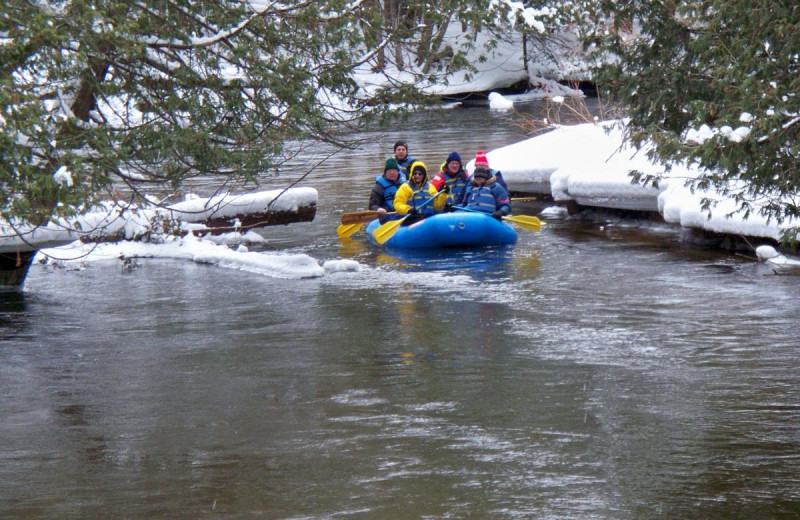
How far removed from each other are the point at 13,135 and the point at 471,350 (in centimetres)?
388

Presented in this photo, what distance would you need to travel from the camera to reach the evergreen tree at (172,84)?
6.33 metres

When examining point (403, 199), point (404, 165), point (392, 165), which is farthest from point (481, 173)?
point (404, 165)

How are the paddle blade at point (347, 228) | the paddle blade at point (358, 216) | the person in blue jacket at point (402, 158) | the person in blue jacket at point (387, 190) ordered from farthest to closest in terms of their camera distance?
the person in blue jacket at point (402, 158)
the person in blue jacket at point (387, 190)
the paddle blade at point (347, 228)
the paddle blade at point (358, 216)

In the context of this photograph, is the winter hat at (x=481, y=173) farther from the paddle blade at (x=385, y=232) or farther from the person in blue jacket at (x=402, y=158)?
the person in blue jacket at (x=402, y=158)

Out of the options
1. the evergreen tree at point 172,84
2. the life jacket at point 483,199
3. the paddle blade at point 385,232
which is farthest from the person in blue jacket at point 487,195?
the evergreen tree at point 172,84

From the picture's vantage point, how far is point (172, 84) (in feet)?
25.1

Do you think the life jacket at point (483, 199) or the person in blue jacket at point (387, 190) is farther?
the person in blue jacket at point (387, 190)

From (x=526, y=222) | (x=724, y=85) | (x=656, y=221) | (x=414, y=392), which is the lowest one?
(x=414, y=392)

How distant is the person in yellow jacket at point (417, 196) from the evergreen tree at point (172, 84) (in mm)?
5098

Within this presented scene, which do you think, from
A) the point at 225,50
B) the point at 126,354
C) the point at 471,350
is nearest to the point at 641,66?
the point at 471,350

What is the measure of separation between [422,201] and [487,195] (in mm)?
928

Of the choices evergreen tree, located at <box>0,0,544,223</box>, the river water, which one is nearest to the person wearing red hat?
the river water

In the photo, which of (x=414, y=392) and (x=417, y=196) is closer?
(x=414, y=392)

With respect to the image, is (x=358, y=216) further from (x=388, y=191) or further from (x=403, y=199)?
(x=388, y=191)
